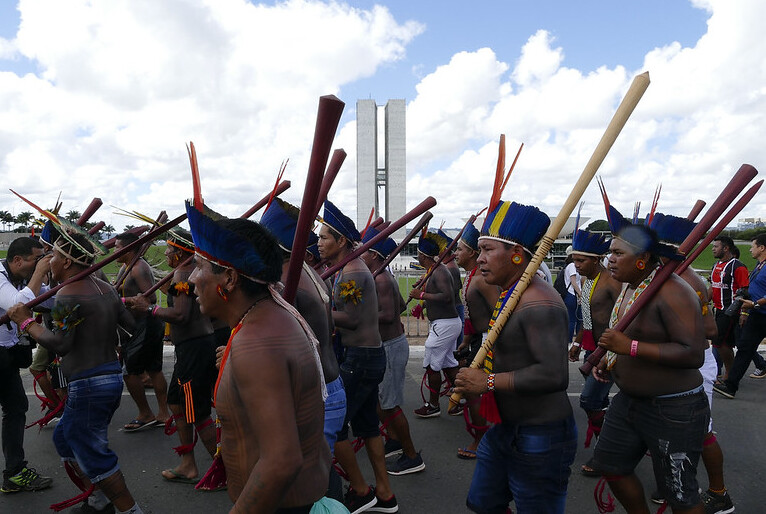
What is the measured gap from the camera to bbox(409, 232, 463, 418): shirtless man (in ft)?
19.2

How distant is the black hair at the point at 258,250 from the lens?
1733mm

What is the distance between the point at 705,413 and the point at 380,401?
2433 mm

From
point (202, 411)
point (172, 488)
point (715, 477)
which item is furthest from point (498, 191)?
point (172, 488)

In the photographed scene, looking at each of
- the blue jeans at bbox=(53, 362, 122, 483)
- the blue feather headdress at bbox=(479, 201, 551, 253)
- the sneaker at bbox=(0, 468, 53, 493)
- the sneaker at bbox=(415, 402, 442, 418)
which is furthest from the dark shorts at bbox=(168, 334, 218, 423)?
the blue feather headdress at bbox=(479, 201, 551, 253)

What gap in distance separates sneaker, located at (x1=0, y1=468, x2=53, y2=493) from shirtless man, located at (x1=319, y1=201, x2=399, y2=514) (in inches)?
96.1

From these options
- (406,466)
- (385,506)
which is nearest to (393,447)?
(406,466)

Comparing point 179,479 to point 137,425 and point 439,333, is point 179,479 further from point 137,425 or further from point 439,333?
point 439,333

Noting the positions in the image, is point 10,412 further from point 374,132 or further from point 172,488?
point 374,132

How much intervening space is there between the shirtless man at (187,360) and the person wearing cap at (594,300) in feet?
10.3

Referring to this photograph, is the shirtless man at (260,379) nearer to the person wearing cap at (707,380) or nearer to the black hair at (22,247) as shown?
the person wearing cap at (707,380)

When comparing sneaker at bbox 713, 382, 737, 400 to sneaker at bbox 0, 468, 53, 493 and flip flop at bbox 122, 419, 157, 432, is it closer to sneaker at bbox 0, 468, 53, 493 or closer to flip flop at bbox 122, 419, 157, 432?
flip flop at bbox 122, 419, 157, 432

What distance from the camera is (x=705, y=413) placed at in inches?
116

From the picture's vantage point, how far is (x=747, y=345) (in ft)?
20.5

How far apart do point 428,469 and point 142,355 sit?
317cm
